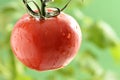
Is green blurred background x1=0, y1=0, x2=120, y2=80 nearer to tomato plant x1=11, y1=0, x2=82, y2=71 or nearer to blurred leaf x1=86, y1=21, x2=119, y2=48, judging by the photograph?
blurred leaf x1=86, y1=21, x2=119, y2=48

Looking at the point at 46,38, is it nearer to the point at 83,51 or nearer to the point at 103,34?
the point at 103,34

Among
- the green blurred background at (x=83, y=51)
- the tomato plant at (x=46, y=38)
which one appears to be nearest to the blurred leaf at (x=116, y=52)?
the green blurred background at (x=83, y=51)

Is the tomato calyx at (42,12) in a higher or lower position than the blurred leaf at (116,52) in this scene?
higher

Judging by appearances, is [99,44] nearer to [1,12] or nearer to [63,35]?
[1,12]

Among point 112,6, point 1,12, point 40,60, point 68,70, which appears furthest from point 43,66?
point 112,6

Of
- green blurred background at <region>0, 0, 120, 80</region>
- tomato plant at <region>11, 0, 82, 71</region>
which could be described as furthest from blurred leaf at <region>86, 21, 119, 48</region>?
tomato plant at <region>11, 0, 82, 71</region>

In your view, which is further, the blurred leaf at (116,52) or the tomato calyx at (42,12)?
the blurred leaf at (116,52)

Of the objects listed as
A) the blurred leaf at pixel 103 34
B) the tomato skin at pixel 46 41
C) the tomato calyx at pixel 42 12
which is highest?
the tomato calyx at pixel 42 12

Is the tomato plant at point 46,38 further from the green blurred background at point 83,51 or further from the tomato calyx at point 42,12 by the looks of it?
the green blurred background at point 83,51

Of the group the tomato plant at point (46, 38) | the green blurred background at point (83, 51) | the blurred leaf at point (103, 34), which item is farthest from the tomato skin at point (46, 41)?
the blurred leaf at point (103, 34)
